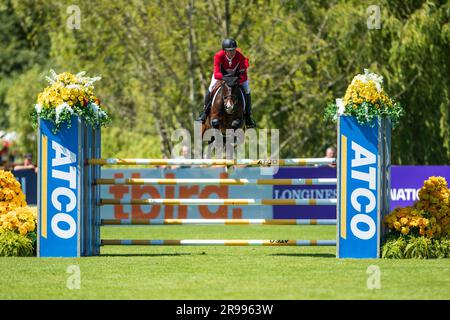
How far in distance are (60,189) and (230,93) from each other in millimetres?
2852

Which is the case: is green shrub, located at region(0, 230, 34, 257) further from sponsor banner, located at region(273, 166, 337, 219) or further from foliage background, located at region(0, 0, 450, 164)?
foliage background, located at region(0, 0, 450, 164)

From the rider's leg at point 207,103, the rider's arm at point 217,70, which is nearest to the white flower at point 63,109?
the rider's arm at point 217,70

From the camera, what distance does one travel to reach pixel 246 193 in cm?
2139

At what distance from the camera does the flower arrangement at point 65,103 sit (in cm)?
1211

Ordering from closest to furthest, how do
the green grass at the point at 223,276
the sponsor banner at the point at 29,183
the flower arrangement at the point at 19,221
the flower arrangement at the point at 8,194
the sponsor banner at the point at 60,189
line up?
the green grass at the point at 223,276
the sponsor banner at the point at 60,189
the flower arrangement at the point at 19,221
the flower arrangement at the point at 8,194
the sponsor banner at the point at 29,183

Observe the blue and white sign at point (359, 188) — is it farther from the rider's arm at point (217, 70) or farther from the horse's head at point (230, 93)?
the rider's arm at point (217, 70)

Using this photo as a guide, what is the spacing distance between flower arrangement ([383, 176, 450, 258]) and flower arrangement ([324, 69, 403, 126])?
1.10 m

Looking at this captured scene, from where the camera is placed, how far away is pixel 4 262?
457 inches

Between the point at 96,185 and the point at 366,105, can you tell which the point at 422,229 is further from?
the point at 96,185

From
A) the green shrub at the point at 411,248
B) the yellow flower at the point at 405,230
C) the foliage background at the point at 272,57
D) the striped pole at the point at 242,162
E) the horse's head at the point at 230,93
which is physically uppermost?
the foliage background at the point at 272,57

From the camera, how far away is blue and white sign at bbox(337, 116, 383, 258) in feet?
38.9

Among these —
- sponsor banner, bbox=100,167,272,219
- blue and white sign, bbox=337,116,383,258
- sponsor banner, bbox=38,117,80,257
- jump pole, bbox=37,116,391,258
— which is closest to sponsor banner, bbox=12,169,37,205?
sponsor banner, bbox=100,167,272,219

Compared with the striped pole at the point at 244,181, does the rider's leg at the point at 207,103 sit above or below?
above

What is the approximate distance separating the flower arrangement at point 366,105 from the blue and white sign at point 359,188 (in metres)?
0.12
